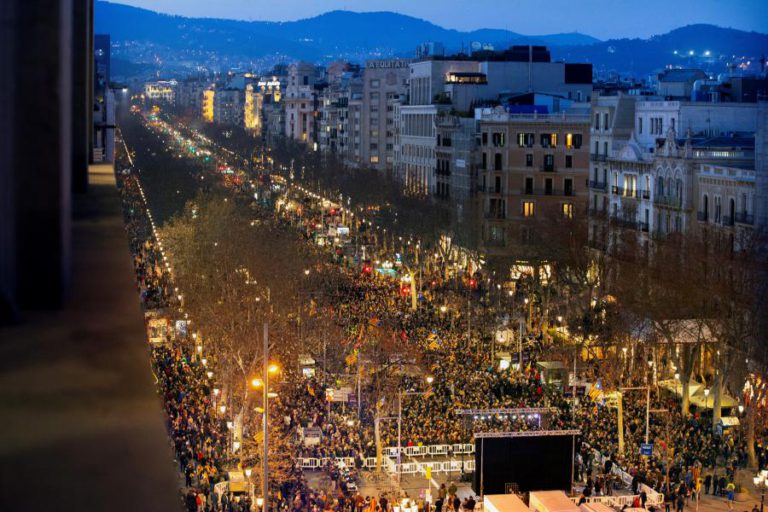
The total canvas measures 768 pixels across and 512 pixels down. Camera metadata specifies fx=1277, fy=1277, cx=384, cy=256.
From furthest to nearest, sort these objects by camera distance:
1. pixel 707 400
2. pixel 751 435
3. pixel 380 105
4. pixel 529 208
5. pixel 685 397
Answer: pixel 380 105 → pixel 529 208 → pixel 707 400 → pixel 685 397 → pixel 751 435

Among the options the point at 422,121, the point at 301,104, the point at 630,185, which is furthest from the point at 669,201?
the point at 301,104

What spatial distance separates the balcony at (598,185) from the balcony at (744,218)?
633 inches

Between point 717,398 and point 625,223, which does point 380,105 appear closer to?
point 625,223

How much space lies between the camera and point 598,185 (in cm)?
6588

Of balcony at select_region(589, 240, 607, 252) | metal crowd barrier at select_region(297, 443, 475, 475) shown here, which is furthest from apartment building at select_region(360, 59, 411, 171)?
metal crowd barrier at select_region(297, 443, 475, 475)

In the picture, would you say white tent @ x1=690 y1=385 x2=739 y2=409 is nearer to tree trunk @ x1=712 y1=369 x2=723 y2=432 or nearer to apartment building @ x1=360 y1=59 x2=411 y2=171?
tree trunk @ x1=712 y1=369 x2=723 y2=432

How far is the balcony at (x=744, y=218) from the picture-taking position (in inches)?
1880

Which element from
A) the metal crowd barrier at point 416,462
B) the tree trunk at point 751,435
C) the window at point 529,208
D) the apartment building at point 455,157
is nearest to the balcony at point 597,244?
the window at point 529,208

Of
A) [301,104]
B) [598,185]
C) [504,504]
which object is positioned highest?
[301,104]

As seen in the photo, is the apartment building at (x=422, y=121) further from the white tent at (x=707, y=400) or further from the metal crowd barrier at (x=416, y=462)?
the metal crowd barrier at (x=416, y=462)

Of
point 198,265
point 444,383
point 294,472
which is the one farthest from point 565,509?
point 198,265

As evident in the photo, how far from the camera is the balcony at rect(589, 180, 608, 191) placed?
214 ft

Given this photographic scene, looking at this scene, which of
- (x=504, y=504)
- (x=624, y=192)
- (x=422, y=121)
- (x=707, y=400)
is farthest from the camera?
(x=422, y=121)

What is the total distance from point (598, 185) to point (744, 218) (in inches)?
702
